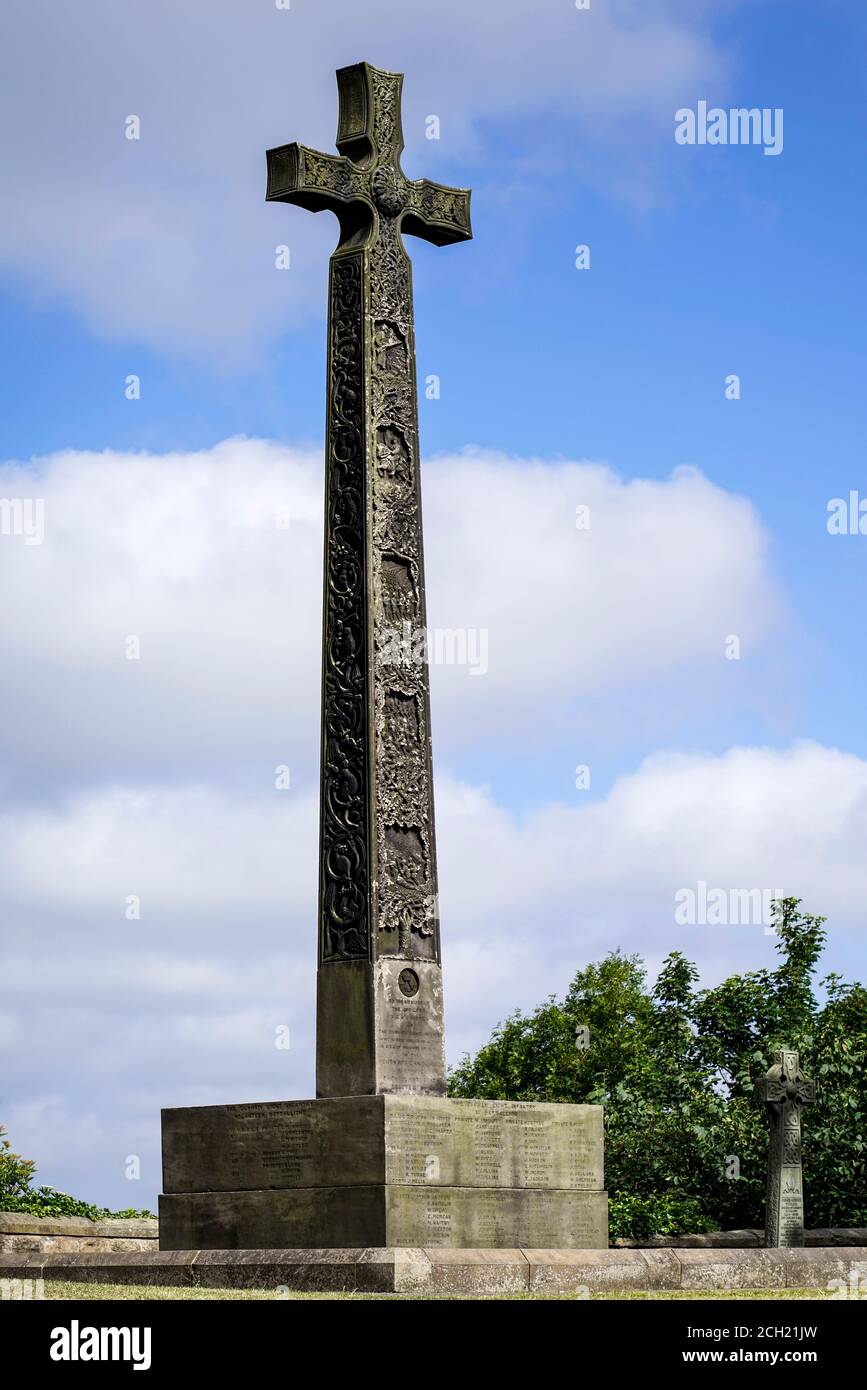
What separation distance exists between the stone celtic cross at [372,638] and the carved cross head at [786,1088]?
5078 mm

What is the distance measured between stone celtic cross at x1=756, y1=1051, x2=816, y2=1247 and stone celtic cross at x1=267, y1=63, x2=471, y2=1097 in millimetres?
5126

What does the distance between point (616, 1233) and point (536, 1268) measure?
28.3ft

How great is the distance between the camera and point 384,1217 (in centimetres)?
1520

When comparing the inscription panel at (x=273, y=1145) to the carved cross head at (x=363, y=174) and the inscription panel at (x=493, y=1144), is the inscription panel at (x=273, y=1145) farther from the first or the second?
the carved cross head at (x=363, y=174)

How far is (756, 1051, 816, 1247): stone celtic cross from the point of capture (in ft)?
66.5

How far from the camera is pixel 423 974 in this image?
1706 cm

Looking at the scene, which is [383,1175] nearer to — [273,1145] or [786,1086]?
[273,1145]

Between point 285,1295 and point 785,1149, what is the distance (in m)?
8.47

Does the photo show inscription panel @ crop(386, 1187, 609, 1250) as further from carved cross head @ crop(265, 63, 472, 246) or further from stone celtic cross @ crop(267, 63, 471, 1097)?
carved cross head @ crop(265, 63, 472, 246)

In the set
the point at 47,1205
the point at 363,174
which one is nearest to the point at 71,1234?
the point at 47,1205

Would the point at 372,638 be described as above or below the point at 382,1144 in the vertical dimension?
above

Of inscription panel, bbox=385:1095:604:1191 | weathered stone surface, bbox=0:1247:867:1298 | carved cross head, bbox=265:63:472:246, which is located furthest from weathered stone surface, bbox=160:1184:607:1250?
carved cross head, bbox=265:63:472:246

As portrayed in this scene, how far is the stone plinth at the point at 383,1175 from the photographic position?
15.5m

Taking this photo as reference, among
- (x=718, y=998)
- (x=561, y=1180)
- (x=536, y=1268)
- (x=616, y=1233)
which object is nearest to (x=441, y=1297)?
(x=536, y=1268)
